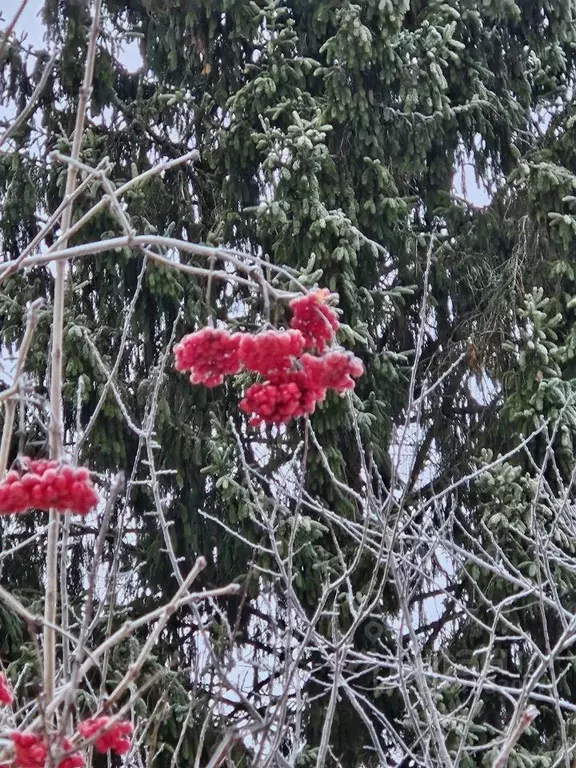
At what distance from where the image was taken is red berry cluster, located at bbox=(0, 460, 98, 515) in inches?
69.9

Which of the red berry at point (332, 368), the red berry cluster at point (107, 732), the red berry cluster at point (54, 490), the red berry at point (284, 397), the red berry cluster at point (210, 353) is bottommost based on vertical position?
the red berry cluster at point (107, 732)

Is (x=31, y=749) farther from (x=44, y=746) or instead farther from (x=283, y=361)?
(x=283, y=361)

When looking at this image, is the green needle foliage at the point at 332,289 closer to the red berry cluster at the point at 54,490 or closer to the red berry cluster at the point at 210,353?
the red berry cluster at the point at 210,353

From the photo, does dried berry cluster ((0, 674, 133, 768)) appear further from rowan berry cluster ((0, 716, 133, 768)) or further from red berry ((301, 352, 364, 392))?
red berry ((301, 352, 364, 392))

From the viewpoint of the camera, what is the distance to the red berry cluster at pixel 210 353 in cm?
204

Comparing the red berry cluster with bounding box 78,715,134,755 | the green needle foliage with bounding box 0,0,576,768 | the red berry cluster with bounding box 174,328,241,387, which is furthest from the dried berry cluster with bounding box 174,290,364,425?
the green needle foliage with bounding box 0,0,576,768

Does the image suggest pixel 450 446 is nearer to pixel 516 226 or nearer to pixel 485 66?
pixel 516 226

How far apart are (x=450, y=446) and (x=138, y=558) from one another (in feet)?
6.52

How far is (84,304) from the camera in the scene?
23.3 ft

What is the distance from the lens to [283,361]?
1979mm

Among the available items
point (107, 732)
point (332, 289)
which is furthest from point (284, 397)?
point (332, 289)

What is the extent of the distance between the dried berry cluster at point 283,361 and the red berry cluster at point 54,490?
34 centimetres

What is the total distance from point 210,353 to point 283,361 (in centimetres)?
15

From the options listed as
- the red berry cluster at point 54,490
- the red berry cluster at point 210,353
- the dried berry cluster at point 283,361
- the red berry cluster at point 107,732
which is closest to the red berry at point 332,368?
the dried berry cluster at point 283,361
